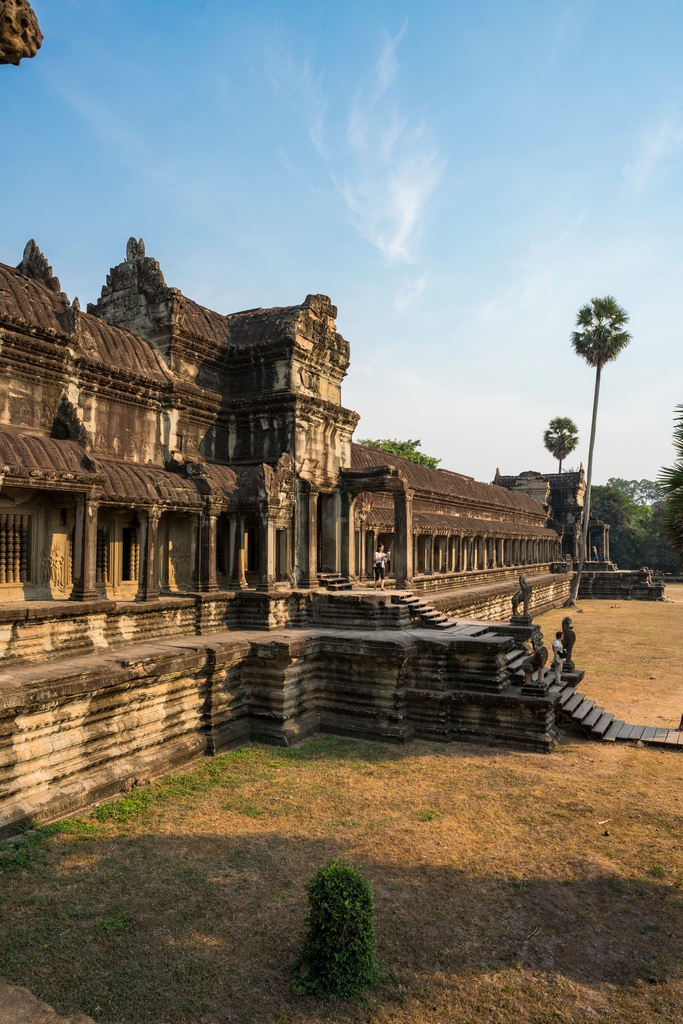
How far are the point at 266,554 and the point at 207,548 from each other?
143 cm

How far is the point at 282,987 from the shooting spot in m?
4.90

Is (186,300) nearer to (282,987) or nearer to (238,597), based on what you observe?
(238,597)

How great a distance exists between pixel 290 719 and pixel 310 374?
8934 millimetres

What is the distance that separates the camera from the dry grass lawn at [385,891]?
15.7ft

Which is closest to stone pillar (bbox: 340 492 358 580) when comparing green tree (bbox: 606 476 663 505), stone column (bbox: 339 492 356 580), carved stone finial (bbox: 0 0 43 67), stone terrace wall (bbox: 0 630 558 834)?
stone column (bbox: 339 492 356 580)

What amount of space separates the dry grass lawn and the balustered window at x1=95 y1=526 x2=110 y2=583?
15.2 feet

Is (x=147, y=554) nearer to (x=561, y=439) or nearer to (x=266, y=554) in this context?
(x=266, y=554)

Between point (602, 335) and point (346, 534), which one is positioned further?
point (602, 335)

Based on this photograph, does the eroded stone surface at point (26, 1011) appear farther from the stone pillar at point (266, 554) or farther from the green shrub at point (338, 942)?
the stone pillar at point (266, 554)

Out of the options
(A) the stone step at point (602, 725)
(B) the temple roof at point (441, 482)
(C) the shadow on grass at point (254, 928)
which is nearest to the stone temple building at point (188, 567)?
(A) the stone step at point (602, 725)

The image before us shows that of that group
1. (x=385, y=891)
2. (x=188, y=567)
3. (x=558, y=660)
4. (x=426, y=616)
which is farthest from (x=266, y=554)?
(x=385, y=891)

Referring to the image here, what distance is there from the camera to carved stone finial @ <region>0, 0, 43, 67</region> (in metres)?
3.30

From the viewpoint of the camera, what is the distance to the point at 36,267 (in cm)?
1270

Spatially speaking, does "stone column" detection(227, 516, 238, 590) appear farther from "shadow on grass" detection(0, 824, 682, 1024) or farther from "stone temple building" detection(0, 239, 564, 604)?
"shadow on grass" detection(0, 824, 682, 1024)
